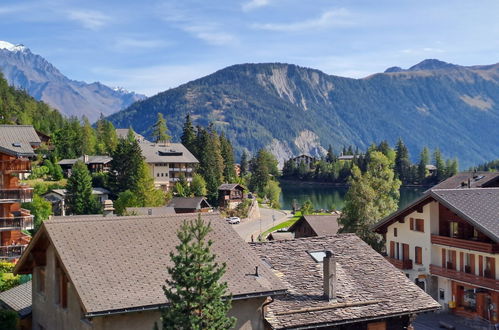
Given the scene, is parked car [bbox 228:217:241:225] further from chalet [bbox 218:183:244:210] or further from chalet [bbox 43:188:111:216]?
chalet [bbox 43:188:111:216]

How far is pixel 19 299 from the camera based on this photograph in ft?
87.2

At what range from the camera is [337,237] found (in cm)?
2562

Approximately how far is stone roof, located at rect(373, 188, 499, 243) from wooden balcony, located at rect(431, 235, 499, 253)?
0.98 meters

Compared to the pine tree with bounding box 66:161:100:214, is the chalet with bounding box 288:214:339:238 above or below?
below

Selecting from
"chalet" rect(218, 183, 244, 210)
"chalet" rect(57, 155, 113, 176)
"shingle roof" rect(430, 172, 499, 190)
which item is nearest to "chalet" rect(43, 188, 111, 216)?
"chalet" rect(57, 155, 113, 176)

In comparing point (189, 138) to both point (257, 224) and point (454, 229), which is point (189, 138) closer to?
point (257, 224)

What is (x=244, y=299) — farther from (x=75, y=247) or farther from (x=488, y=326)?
(x=488, y=326)

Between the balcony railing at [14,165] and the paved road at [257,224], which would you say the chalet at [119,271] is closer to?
the balcony railing at [14,165]

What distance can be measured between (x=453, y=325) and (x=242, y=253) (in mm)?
22156

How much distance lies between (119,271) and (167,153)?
352 ft

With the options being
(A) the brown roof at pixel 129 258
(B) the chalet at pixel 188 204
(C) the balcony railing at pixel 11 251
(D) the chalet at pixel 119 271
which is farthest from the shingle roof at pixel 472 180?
(B) the chalet at pixel 188 204

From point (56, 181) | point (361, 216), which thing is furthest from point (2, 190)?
point (56, 181)

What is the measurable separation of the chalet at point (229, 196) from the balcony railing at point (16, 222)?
64.8m

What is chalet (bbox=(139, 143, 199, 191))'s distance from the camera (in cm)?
12144
